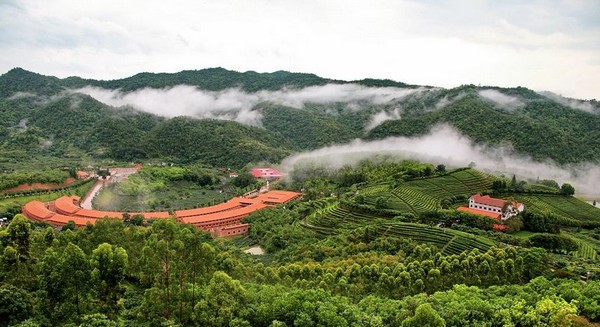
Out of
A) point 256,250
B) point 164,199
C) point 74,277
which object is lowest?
point 256,250

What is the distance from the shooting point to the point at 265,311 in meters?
19.5

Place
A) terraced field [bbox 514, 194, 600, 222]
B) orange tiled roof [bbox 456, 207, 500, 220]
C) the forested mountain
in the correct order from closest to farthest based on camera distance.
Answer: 1. orange tiled roof [bbox 456, 207, 500, 220]
2. terraced field [bbox 514, 194, 600, 222]
3. the forested mountain

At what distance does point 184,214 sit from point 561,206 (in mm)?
45866

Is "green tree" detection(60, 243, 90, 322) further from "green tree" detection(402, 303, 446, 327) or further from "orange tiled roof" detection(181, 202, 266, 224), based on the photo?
"orange tiled roof" detection(181, 202, 266, 224)

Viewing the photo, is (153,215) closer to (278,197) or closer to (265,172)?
(278,197)

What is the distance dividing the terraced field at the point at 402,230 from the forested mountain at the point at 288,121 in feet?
158

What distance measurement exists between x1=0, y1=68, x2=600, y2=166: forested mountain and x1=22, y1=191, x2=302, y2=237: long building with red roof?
3853 cm

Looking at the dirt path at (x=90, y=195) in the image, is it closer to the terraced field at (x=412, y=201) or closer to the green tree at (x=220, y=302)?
the terraced field at (x=412, y=201)

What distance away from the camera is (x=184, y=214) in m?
55.9

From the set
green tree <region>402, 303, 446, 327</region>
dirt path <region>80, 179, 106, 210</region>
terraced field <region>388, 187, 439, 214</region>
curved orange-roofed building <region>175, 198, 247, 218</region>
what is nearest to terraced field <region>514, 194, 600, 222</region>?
terraced field <region>388, 187, 439, 214</region>

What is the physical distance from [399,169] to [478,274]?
3828 centimetres

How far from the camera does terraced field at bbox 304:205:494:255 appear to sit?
126ft

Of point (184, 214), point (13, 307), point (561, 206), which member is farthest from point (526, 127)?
point (13, 307)

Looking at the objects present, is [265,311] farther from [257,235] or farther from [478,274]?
[257,235]
